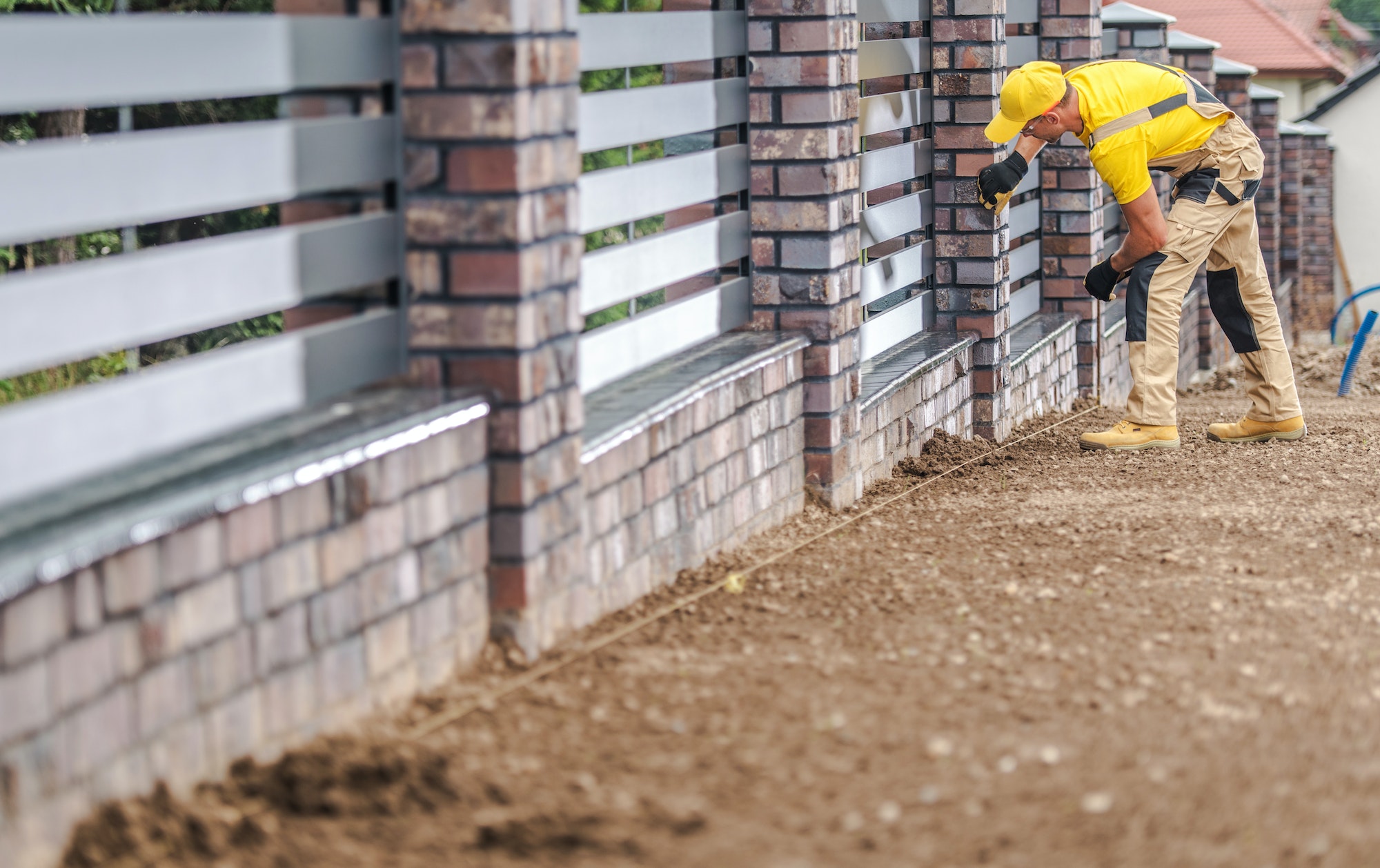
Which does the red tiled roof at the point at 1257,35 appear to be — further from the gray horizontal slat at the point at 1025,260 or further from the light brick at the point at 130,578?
the light brick at the point at 130,578

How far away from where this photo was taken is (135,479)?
2990mm

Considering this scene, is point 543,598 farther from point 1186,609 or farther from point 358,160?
point 1186,609

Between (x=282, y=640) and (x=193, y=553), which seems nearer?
(x=193, y=553)

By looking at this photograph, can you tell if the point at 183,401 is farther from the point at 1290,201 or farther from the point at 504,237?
the point at 1290,201

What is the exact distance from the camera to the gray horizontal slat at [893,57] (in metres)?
7.14

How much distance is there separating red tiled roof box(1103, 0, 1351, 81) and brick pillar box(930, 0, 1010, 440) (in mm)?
31095

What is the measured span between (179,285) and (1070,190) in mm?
7250

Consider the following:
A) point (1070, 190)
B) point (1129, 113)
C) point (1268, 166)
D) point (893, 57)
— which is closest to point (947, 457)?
point (1129, 113)

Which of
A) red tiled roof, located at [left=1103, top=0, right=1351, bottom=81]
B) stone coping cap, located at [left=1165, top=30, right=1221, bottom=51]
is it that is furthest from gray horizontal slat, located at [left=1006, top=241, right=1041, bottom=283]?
red tiled roof, located at [left=1103, top=0, right=1351, bottom=81]

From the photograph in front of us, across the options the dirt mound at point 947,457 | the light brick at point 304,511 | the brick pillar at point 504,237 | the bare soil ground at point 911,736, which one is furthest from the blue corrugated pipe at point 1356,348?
the light brick at point 304,511

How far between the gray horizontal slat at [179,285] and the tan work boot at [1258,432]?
536 cm

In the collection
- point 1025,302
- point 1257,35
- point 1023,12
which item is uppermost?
point 1257,35

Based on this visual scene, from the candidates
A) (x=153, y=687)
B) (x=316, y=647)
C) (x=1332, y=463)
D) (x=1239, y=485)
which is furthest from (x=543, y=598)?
(x=1332, y=463)

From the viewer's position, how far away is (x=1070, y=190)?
968cm
